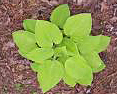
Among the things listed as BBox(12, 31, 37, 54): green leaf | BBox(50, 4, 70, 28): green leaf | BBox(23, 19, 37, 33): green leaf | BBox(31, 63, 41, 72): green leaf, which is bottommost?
BBox(31, 63, 41, 72): green leaf

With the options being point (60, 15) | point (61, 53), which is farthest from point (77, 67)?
point (60, 15)

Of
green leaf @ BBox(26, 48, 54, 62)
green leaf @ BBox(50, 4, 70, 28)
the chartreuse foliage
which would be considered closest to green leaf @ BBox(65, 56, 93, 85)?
the chartreuse foliage

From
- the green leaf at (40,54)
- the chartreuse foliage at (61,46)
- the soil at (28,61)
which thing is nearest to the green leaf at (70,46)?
the chartreuse foliage at (61,46)

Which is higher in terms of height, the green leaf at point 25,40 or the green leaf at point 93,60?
the green leaf at point 25,40

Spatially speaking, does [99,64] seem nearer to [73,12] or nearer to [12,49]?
[73,12]

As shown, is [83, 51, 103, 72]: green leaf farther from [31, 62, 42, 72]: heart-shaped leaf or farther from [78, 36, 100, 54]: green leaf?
[31, 62, 42, 72]: heart-shaped leaf

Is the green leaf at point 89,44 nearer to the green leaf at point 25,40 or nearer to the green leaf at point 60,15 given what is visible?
the green leaf at point 60,15

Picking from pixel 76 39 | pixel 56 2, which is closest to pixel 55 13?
pixel 56 2
